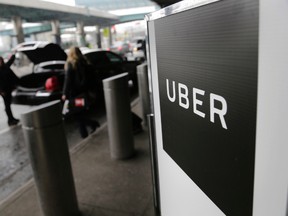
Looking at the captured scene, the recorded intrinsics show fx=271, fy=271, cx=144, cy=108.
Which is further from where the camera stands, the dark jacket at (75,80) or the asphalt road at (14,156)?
the dark jacket at (75,80)

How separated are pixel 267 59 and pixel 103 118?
20.2 ft

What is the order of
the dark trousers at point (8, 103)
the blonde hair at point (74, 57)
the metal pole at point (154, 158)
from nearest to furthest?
the metal pole at point (154, 158) → the blonde hair at point (74, 57) → the dark trousers at point (8, 103)

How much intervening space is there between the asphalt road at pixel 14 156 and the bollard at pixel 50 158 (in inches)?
44.4

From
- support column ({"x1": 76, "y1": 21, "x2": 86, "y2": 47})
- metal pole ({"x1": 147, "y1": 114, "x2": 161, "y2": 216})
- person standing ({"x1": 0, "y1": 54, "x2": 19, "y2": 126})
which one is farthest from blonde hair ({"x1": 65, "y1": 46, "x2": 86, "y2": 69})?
support column ({"x1": 76, "y1": 21, "x2": 86, "y2": 47})

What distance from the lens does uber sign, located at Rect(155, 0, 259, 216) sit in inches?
37.1

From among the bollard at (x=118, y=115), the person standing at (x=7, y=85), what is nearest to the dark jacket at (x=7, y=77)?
the person standing at (x=7, y=85)

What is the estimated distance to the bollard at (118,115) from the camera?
3908 millimetres

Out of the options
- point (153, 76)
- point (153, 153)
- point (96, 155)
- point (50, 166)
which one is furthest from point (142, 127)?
point (153, 76)

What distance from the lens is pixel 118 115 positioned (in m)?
3.97

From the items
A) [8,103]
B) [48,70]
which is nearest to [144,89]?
[48,70]

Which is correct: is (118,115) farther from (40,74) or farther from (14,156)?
(40,74)

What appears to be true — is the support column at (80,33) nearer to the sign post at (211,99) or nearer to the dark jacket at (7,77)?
the dark jacket at (7,77)

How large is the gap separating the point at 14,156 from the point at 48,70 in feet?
10.8

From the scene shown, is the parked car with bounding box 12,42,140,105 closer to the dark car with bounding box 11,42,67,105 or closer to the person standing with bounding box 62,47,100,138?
the dark car with bounding box 11,42,67,105
